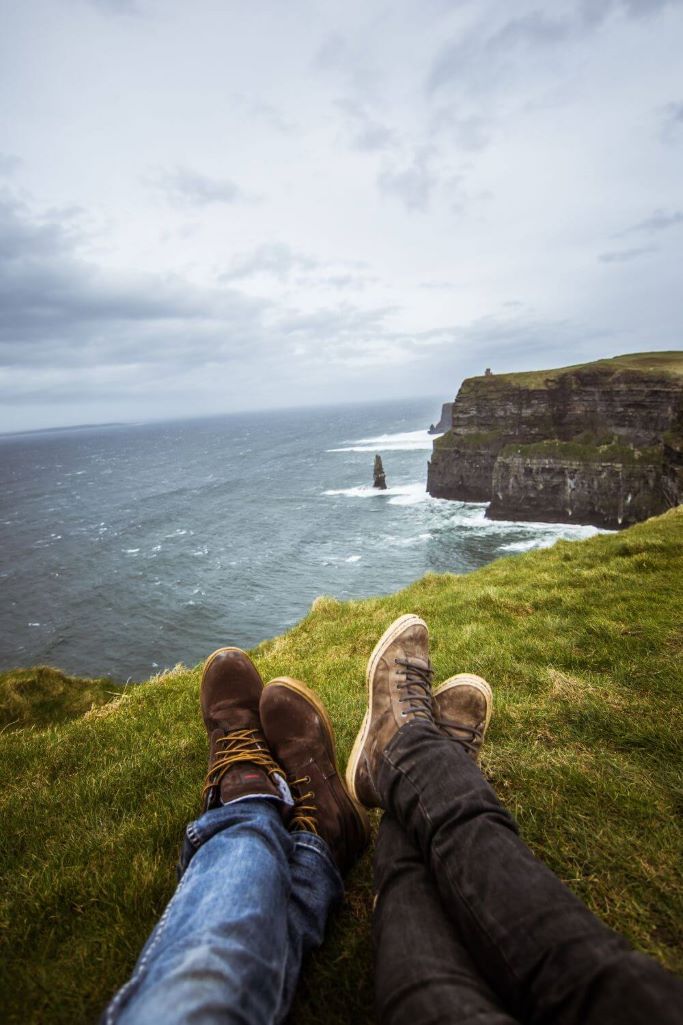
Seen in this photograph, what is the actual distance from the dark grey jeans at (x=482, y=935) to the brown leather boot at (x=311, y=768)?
45 centimetres

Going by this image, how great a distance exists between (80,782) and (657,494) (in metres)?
51.5

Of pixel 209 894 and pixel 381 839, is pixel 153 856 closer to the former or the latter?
pixel 209 894

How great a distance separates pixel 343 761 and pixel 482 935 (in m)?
2.05

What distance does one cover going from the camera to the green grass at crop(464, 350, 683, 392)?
5389cm

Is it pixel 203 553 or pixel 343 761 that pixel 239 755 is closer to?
pixel 343 761

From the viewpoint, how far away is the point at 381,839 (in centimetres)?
237

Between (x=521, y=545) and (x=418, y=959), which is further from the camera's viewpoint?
(x=521, y=545)

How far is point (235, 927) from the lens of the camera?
68.3 inches

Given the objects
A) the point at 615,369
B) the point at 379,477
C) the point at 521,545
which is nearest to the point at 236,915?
the point at 521,545

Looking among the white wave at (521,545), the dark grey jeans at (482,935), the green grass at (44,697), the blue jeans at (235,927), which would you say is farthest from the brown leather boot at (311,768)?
the white wave at (521,545)

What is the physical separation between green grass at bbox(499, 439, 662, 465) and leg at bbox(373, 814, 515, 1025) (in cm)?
5371

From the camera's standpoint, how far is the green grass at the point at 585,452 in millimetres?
47031

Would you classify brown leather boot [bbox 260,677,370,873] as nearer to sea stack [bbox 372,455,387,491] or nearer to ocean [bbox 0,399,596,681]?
ocean [bbox 0,399,596,681]

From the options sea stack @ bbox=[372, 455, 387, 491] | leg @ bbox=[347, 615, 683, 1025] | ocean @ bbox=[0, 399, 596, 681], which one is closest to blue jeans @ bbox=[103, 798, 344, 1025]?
leg @ bbox=[347, 615, 683, 1025]
